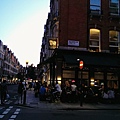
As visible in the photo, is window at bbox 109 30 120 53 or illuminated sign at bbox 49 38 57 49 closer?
illuminated sign at bbox 49 38 57 49

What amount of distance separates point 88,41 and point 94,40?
2.73 ft

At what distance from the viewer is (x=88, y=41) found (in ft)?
82.2

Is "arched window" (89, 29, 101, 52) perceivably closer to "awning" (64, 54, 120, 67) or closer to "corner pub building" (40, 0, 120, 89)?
"corner pub building" (40, 0, 120, 89)

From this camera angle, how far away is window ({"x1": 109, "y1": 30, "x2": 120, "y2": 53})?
25766mm

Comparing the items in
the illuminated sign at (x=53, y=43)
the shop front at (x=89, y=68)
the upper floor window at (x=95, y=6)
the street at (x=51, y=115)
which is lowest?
the street at (x=51, y=115)

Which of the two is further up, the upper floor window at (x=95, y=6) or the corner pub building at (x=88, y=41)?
the upper floor window at (x=95, y=6)

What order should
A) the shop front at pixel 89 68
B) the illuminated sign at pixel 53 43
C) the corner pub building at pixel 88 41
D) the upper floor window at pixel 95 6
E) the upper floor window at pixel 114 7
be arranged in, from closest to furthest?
the shop front at pixel 89 68 → the corner pub building at pixel 88 41 → the illuminated sign at pixel 53 43 → the upper floor window at pixel 95 6 → the upper floor window at pixel 114 7

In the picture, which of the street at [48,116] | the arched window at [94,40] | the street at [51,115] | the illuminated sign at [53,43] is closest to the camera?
the street at [48,116]

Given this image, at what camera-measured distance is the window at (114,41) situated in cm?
2577

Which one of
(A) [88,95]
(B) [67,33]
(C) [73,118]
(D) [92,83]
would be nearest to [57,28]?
(B) [67,33]

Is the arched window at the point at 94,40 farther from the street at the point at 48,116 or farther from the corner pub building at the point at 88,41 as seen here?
the street at the point at 48,116

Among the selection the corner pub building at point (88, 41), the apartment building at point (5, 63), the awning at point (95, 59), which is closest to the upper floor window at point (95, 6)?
the corner pub building at point (88, 41)

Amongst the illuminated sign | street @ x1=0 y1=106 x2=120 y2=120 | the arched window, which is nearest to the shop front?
the illuminated sign

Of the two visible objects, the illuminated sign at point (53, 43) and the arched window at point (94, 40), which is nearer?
A: the illuminated sign at point (53, 43)
